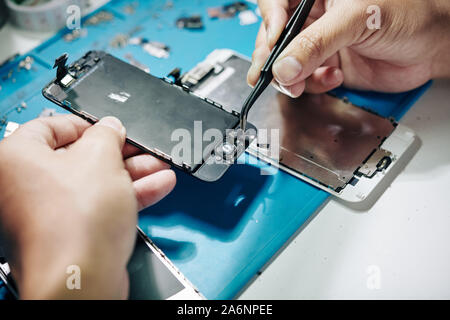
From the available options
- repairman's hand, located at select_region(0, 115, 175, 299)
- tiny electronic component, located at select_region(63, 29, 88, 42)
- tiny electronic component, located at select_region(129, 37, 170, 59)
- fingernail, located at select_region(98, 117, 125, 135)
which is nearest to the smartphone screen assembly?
fingernail, located at select_region(98, 117, 125, 135)

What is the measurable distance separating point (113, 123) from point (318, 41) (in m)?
0.62

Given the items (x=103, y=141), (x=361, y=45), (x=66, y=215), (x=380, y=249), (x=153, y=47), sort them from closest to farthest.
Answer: (x=66, y=215) → (x=103, y=141) → (x=380, y=249) → (x=361, y=45) → (x=153, y=47)

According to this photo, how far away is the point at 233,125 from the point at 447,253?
0.68 m

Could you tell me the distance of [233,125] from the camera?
1212mm

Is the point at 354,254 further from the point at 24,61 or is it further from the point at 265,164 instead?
the point at 24,61

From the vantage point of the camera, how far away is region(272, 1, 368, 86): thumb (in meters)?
1.15

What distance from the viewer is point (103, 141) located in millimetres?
1010

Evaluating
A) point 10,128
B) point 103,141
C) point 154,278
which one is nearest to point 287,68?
point 103,141

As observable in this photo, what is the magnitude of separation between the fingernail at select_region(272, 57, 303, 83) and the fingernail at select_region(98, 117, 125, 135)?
0.46m

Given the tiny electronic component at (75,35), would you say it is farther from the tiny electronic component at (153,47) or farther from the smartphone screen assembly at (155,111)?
the smartphone screen assembly at (155,111)

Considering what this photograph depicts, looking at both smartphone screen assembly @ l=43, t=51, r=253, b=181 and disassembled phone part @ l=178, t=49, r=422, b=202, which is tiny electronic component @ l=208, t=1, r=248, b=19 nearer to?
disassembled phone part @ l=178, t=49, r=422, b=202

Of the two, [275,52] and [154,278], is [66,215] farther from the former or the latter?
[275,52]

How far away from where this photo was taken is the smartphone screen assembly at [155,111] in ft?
3.78

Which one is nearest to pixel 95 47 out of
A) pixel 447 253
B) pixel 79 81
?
pixel 79 81
